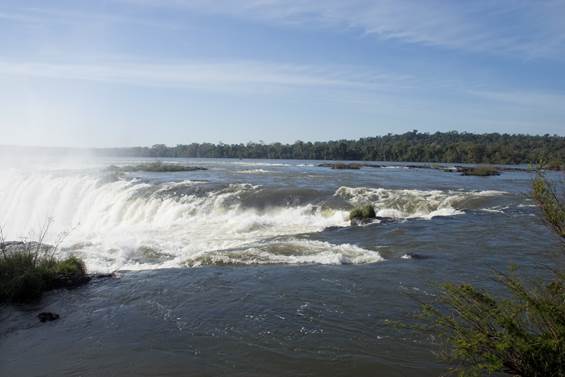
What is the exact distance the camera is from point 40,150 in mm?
101062

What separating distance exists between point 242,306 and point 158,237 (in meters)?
8.82

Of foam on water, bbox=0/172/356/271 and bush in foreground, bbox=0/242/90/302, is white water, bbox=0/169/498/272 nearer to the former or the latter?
foam on water, bbox=0/172/356/271

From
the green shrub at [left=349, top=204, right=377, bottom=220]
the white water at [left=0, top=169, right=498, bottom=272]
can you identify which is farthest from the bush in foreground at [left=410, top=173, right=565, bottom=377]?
the green shrub at [left=349, top=204, right=377, bottom=220]

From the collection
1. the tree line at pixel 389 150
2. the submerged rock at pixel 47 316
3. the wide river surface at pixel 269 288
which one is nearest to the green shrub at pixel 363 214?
the wide river surface at pixel 269 288

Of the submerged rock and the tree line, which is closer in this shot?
the submerged rock

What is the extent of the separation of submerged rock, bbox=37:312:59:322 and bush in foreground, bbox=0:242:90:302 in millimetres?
1115

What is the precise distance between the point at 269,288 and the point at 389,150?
291 ft

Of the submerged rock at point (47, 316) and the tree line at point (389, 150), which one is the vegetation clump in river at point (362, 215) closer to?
the submerged rock at point (47, 316)

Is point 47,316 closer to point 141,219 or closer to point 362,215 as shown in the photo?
point 362,215

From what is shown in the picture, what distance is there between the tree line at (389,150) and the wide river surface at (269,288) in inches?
1479

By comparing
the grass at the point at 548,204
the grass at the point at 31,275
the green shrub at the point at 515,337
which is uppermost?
the grass at the point at 548,204

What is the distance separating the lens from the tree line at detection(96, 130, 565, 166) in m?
76.5

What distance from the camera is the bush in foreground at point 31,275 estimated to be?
8.67 metres

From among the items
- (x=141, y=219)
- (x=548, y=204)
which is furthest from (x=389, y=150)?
(x=548, y=204)
